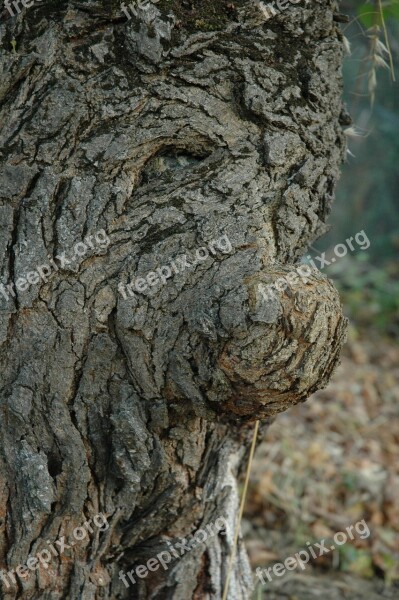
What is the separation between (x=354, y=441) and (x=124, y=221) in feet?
9.02

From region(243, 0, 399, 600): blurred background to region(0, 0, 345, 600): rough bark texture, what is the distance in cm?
47

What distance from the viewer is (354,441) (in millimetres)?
4020

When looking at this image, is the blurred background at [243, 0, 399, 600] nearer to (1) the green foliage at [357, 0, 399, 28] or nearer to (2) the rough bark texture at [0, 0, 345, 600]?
(1) the green foliage at [357, 0, 399, 28]

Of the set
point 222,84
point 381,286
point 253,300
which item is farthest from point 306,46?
point 381,286

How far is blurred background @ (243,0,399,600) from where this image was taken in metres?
2.79

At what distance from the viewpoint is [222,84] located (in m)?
1.75

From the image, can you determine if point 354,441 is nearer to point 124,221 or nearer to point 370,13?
point 370,13

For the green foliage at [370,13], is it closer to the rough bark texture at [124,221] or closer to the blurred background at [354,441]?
the blurred background at [354,441]

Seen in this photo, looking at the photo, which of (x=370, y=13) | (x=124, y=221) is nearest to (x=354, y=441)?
(x=370, y=13)

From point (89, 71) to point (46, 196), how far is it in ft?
1.07

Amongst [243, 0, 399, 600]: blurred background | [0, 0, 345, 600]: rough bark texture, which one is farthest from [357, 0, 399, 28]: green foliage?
[0, 0, 345, 600]: rough bark texture

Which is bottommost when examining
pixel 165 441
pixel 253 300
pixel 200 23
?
pixel 165 441

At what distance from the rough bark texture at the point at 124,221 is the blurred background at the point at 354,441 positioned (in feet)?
1.54

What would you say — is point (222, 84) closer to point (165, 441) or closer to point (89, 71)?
point (89, 71)
